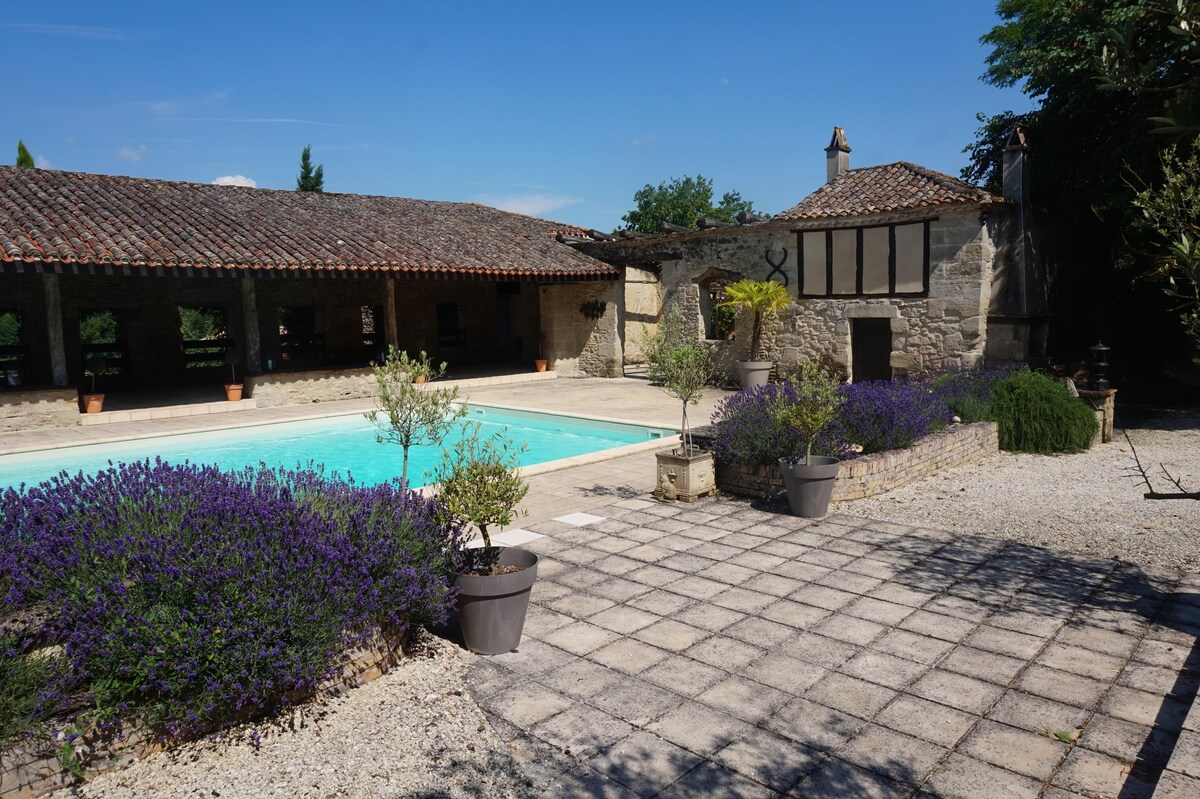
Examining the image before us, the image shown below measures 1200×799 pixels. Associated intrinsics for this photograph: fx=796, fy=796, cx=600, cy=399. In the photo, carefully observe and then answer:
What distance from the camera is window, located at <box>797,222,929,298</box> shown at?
15.6 metres

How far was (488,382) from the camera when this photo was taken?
19.8 metres

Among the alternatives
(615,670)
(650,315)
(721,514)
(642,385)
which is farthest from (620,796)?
(650,315)

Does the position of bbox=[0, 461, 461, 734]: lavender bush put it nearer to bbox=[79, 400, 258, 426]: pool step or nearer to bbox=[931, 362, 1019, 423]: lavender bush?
bbox=[931, 362, 1019, 423]: lavender bush

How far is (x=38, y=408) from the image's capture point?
1402 cm

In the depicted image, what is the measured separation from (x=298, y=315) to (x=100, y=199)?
7.37 m

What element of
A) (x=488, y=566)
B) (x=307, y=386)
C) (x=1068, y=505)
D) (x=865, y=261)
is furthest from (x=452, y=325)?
(x=488, y=566)

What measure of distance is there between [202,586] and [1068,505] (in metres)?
7.69

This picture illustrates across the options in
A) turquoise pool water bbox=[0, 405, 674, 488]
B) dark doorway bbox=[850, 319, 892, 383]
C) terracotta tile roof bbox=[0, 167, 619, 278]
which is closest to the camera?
A: turquoise pool water bbox=[0, 405, 674, 488]

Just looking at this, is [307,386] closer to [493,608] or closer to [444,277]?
[444,277]

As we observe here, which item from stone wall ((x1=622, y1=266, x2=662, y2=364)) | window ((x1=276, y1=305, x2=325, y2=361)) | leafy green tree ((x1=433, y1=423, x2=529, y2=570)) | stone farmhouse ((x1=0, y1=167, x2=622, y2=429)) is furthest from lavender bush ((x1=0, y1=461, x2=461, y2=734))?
window ((x1=276, y1=305, x2=325, y2=361))

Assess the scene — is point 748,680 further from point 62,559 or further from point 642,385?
point 642,385

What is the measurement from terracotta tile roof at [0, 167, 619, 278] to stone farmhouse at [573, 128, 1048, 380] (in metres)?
3.54

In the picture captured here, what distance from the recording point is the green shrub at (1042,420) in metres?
10.8

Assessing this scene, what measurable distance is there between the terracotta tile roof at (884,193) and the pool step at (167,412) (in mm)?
11989
